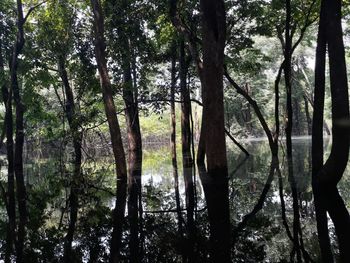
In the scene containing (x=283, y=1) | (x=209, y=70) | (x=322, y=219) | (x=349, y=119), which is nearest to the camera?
(x=322, y=219)

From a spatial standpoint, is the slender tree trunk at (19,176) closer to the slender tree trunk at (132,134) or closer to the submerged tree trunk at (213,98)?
the slender tree trunk at (132,134)

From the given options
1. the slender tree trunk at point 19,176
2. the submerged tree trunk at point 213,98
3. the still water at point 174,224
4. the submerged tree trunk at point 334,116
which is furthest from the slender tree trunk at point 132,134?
the submerged tree trunk at point 334,116

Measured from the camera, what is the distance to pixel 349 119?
7172 millimetres

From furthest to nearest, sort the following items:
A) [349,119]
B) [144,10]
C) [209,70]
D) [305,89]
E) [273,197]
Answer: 1. [305,89]
2. [144,10]
3. [209,70]
4. [273,197]
5. [349,119]

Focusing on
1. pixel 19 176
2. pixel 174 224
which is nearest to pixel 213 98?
pixel 174 224

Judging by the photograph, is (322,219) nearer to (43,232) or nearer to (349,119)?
(349,119)

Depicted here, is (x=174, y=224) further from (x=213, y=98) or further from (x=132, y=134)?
(x=132, y=134)

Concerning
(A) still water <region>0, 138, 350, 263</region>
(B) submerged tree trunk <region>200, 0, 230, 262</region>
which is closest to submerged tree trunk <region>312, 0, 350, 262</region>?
(A) still water <region>0, 138, 350, 263</region>

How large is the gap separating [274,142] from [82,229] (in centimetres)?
1146

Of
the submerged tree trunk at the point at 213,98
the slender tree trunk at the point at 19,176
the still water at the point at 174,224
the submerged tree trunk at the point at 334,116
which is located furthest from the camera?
the submerged tree trunk at the point at 213,98

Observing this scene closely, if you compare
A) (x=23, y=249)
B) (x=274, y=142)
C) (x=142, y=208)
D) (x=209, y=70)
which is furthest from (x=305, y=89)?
(x=23, y=249)

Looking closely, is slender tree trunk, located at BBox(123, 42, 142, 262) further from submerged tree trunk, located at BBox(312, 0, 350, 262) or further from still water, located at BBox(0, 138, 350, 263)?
submerged tree trunk, located at BBox(312, 0, 350, 262)

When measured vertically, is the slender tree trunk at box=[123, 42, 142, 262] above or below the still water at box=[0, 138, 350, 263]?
above

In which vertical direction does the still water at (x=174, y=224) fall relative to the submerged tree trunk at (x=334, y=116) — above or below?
below
